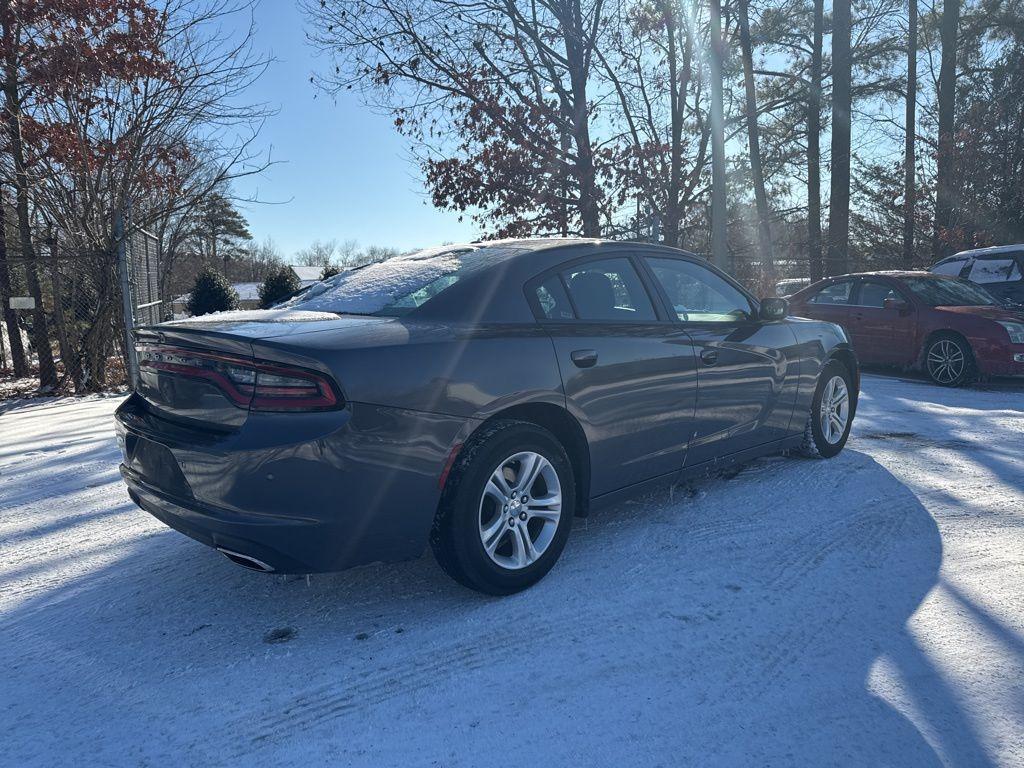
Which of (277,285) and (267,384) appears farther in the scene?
(277,285)

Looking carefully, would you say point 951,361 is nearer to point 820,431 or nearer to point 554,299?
point 820,431

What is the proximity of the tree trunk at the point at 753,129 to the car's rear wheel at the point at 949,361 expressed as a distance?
28.9ft

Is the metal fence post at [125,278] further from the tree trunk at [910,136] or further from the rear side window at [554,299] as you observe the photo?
the tree trunk at [910,136]

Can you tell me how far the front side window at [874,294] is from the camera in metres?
9.77

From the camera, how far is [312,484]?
2.57 m

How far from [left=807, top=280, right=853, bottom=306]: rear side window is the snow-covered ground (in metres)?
6.65

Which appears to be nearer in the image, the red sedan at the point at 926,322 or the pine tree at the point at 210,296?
the red sedan at the point at 926,322

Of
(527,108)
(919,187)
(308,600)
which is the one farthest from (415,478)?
(919,187)

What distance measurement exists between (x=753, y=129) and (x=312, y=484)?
18.8 metres

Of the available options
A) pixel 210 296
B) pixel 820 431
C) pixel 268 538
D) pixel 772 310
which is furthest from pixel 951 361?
pixel 210 296

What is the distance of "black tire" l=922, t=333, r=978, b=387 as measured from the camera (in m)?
8.72

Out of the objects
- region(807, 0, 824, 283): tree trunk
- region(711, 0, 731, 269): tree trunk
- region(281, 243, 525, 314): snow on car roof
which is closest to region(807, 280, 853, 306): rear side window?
region(711, 0, 731, 269): tree trunk

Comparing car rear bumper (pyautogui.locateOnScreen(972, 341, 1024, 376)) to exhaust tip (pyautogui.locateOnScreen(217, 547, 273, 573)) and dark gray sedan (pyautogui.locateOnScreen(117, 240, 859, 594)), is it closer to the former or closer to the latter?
dark gray sedan (pyautogui.locateOnScreen(117, 240, 859, 594))

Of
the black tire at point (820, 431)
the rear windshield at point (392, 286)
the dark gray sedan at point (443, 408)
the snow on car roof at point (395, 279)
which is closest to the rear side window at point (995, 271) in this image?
the black tire at point (820, 431)
